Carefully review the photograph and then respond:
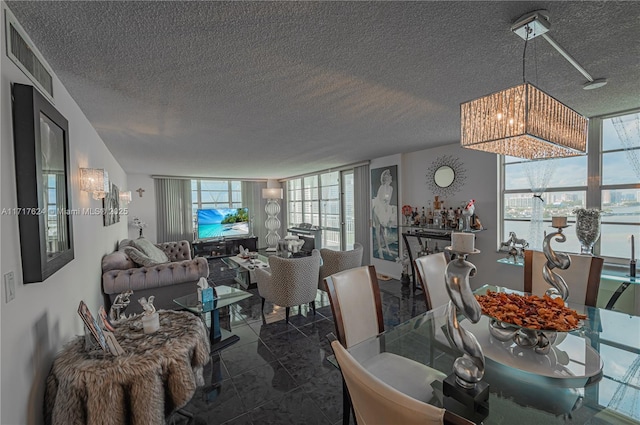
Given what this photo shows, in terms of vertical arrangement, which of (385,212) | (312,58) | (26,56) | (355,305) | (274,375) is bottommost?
(274,375)

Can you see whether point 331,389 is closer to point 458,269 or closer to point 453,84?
point 458,269

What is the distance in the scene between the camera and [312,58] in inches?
63.2

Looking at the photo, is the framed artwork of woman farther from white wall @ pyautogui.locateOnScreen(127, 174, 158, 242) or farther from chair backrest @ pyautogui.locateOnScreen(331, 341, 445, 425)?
white wall @ pyautogui.locateOnScreen(127, 174, 158, 242)

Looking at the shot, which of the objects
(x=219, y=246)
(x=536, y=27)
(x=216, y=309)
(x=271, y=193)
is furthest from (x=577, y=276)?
(x=219, y=246)

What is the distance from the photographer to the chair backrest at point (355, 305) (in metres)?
1.70

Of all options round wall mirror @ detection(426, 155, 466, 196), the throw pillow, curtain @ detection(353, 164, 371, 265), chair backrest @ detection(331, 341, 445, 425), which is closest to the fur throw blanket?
chair backrest @ detection(331, 341, 445, 425)

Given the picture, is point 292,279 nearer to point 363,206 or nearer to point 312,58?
point 312,58

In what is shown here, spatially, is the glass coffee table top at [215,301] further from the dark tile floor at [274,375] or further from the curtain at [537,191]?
the curtain at [537,191]

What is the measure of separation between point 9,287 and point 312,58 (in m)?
1.81

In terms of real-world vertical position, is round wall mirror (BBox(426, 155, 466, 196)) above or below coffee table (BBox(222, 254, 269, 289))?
above

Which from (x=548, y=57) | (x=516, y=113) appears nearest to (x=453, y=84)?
(x=548, y=57)

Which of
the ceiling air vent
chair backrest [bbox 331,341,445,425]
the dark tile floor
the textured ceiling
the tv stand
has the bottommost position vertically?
the dark tile floor

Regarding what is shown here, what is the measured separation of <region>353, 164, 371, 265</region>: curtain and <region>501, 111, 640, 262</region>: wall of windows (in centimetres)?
265

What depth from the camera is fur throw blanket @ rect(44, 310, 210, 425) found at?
1.32 m
